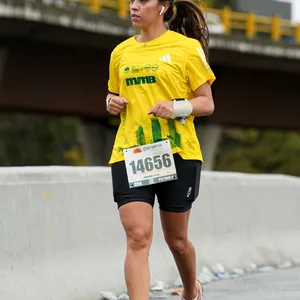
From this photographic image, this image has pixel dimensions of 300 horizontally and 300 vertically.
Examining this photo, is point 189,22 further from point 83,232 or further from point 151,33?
point 83,232

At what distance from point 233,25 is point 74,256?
2747cm

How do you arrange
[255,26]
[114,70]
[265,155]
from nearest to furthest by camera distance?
[114,70] → [255,26] → [265,155]

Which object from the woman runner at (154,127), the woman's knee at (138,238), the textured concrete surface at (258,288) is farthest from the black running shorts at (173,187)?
the textured concrete surface at (258,288)

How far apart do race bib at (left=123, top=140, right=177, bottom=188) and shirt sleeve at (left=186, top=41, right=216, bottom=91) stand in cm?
40

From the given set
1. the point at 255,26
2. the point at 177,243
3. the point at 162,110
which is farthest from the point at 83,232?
the point at 255,26

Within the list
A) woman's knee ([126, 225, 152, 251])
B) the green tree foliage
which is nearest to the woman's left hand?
woman's knee ([126, 225, 152, 251])

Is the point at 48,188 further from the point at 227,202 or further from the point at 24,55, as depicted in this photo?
the point at 24,55

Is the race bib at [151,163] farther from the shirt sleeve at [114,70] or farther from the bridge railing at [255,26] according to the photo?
the bridge railing at [255,26]

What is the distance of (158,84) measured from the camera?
6.09 m

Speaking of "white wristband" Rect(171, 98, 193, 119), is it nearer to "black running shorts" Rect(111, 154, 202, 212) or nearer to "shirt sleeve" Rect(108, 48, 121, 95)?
"black running shorts" Rect(111, 154, 202, 212)

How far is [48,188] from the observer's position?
742 cm

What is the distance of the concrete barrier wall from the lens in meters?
6.97

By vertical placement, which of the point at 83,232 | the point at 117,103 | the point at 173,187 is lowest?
the point at 83,232

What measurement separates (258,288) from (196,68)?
3.09 m
